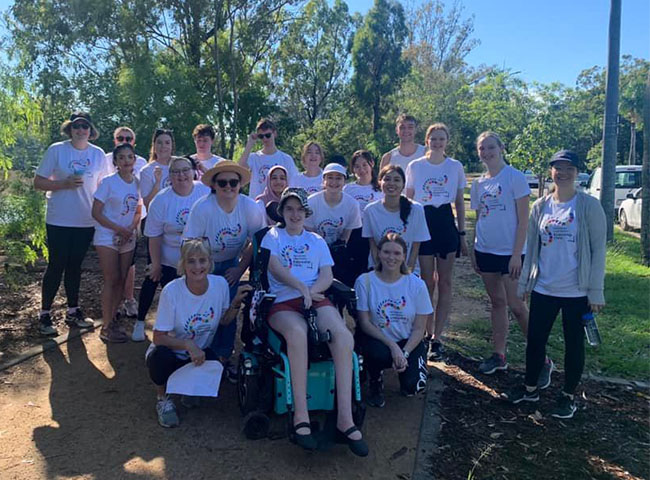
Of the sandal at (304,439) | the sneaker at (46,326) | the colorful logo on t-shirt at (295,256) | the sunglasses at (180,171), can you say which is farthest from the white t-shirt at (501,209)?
the sneaker at (46,326)

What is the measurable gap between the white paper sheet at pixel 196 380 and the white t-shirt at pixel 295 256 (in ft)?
2.24

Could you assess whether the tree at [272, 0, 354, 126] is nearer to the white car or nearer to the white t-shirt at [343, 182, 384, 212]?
the white car

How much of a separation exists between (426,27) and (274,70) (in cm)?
1945

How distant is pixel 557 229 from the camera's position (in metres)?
3.69

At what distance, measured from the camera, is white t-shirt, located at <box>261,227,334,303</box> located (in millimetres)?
3871

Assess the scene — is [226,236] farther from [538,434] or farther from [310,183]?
[538,434]

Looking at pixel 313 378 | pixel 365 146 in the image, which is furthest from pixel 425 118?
pixel 313 378

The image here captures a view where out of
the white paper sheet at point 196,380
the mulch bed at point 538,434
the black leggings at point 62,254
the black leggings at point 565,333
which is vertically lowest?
the mulch bed at point 538,434

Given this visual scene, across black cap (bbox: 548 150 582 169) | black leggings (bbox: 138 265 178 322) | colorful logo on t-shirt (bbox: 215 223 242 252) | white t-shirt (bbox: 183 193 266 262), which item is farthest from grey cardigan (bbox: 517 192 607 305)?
black leggings (bbox: 138 265 178 322)

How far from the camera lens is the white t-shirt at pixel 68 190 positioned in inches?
198

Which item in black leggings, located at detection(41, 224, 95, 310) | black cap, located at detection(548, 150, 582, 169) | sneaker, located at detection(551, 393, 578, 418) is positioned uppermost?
black cap, located at detection(548, 150, 582, 169)

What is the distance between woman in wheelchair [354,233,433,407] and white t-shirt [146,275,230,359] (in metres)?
1.05

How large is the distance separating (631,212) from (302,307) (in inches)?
554

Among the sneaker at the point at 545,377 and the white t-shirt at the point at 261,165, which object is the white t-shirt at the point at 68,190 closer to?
the white t-shirt at the point at 261,165
